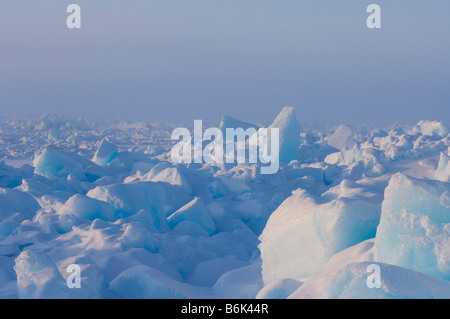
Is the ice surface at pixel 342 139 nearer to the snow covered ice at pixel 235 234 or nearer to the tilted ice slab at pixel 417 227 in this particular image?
the snow covered ice at pixel 235 234

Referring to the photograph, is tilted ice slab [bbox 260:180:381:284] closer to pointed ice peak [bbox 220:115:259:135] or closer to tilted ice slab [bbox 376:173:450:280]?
tilted ice slab [bbox 376:173:450:280]

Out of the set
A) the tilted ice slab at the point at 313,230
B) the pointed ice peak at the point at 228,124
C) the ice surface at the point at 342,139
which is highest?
the tilted ice slab at the point at 313,230

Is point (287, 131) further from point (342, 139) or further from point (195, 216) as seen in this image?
point (195, 216)

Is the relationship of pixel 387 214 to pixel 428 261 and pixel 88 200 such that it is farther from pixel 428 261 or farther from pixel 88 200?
pixel 88 200

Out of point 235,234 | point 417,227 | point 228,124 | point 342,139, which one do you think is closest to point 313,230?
point 417,227

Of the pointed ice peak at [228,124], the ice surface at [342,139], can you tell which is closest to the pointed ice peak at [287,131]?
the pointed ice peak at [228,124]

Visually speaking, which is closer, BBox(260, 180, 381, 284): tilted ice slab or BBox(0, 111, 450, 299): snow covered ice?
BBox(0, 111, 450, 299): snow covered ice

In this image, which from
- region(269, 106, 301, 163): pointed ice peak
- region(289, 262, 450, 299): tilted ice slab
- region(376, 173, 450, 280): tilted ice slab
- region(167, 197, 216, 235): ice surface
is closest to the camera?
Result: region(289, 262, 450, 299): tilted ice slab

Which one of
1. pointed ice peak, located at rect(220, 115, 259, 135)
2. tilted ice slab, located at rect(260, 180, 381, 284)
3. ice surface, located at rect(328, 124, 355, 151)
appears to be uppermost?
tilted ice slab, located at rect(260, 180, 381, 284)

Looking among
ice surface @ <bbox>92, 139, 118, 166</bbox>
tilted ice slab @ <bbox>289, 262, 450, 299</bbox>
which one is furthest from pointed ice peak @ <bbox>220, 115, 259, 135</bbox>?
tilted ice slab @ <bbox>289, 262, 450, 299</bbox>
